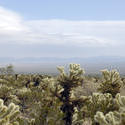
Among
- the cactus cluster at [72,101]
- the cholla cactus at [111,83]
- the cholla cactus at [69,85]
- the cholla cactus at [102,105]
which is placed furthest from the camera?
the cholla cactus at [111,83]

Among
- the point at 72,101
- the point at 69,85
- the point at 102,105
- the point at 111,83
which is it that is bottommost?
the point at 72,101

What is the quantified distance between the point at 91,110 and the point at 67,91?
172 inches

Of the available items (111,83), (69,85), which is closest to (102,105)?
(111,83)

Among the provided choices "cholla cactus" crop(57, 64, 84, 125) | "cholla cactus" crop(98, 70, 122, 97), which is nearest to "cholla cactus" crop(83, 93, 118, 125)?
"cholla cactus" crop(57, 64, 84, 125)

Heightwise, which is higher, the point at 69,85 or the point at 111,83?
the point at 111,83

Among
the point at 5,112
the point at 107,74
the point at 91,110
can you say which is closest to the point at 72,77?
the point at 107,74

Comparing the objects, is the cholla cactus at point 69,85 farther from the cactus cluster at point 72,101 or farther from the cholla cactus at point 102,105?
the cholla cactus at point 102,105

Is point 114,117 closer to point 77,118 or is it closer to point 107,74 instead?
point 77,118

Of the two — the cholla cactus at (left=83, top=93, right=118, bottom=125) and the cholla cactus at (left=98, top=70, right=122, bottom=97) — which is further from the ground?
the cholla cactus at (left=98, top=70, right=122, bottom=97)

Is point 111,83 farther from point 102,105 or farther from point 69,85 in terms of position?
point 102,105

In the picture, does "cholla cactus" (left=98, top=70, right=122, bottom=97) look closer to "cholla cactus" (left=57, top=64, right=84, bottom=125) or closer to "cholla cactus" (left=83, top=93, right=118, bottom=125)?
"cholla cactus" (left=57, top=64, right=84, bottom=125)

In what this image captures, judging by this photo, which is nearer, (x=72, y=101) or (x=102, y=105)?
(x=102, y=105)

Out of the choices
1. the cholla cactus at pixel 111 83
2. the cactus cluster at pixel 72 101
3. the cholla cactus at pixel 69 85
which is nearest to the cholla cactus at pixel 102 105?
the cactus cluster at pixel 72 101

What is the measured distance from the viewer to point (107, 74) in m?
19.3
